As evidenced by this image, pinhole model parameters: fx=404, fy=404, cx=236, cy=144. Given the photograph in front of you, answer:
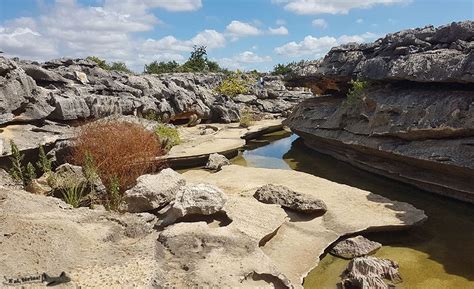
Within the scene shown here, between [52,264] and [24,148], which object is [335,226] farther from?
[24,148]

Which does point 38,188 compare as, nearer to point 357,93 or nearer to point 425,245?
point 425,245

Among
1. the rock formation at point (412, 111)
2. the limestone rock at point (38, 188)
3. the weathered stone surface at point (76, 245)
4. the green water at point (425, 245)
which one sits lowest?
the green water at point (425, 245)

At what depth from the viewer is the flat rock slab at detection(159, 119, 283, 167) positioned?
49.4 feet

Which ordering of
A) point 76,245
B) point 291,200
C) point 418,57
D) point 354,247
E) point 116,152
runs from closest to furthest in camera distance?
point 76,245
point 354,247
point 291,200
point 116,152
point 418,57

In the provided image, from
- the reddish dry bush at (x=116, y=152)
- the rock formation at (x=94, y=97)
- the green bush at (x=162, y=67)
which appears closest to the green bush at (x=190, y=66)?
the green bush at (x=162, y=67)

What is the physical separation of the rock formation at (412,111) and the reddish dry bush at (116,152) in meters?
7.72

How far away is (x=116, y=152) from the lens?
451 inches

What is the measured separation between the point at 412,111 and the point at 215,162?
6751 millimetres

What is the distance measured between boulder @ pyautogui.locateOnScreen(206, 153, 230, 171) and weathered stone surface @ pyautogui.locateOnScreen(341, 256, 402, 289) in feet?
24.3

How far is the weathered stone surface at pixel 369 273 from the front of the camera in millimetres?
6609

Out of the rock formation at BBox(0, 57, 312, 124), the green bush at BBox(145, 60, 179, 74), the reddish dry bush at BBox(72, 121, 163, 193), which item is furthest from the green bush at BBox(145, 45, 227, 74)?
the reddish dry bush at BBox(72, 121, 163, 193)

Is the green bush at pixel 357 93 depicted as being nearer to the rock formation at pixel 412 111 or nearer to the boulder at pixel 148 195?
the rock formation at pixel 412 111

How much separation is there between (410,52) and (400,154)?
3930 mm

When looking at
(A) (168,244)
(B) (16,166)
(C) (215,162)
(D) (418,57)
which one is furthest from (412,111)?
(B) (16,166)
